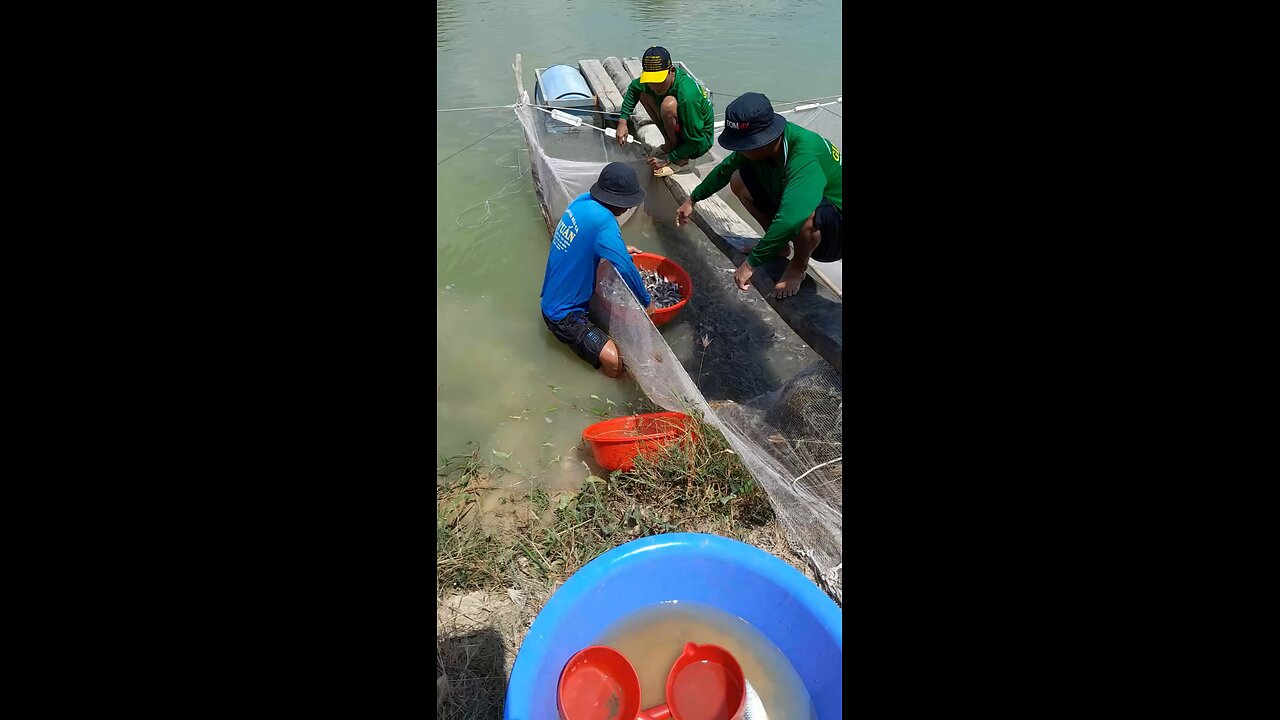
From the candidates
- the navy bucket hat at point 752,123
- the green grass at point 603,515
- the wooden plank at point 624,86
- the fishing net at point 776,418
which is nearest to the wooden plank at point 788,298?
the fishing net at point 776,418

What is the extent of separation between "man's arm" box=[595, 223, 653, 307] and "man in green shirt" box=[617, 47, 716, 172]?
1.74 m

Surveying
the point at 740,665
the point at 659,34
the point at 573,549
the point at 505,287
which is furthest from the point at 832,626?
the point at 659,34

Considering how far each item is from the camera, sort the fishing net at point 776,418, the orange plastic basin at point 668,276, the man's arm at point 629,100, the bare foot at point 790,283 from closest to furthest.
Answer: the fishing net at point 776,418
the bare foot at point 790,283
the orange plastic basin at point 668,276
the man's arm at point 629,100

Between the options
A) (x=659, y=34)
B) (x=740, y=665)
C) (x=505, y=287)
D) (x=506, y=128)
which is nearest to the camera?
(x=740, y=665)

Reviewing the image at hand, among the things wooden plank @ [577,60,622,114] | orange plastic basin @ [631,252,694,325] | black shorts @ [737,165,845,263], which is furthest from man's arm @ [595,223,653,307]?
wooden plank @ [577,60,622,114]

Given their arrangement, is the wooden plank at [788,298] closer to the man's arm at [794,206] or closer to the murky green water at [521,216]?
the man's arm at [794,206]

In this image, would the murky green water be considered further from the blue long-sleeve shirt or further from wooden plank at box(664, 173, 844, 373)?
wooden plank at box(664, 173, 844, 373)

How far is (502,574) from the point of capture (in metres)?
2.66

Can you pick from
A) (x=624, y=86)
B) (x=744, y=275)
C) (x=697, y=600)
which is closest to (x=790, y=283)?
(x=744, y=275)

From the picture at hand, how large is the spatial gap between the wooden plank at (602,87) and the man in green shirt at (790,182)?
2.64m

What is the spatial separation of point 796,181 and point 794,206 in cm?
18

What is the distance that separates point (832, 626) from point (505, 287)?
336 centimetres

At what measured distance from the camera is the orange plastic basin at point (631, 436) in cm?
309
